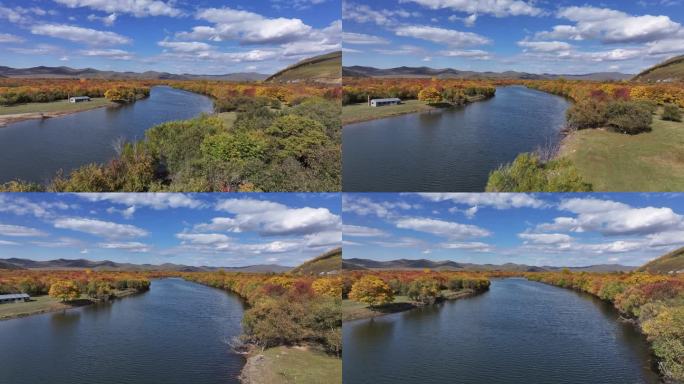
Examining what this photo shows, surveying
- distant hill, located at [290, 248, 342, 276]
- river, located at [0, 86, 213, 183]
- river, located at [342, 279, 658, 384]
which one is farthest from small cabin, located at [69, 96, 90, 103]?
river, located at [342, 279, 658, 384]

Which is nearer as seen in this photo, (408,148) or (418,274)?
(408,148)

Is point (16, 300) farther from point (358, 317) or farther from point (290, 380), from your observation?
point (358, 317)

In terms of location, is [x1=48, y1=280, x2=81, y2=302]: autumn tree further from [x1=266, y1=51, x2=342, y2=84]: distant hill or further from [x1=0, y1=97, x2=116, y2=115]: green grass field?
[x1=266, y1=51, x2=342, y2=84]: distant hill

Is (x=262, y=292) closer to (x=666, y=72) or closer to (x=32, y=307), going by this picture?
(x=32, y=307)

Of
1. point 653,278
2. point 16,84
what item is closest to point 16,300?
point 16,84

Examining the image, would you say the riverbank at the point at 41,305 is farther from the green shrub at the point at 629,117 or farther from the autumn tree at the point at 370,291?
the green shrub at the point at 629,117

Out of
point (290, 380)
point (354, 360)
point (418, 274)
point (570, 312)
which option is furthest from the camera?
point (570, 312)
